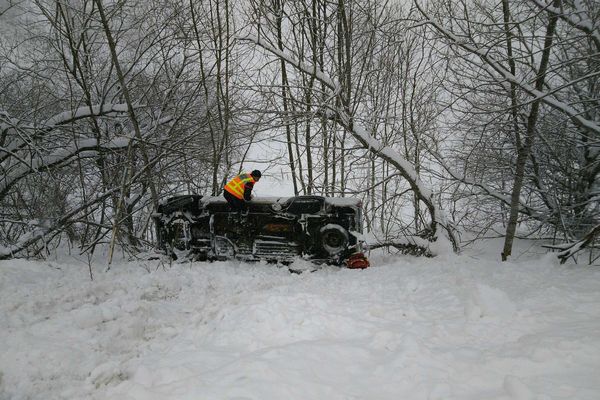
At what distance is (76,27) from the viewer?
29.3 ft

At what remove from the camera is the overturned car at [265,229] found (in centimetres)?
675

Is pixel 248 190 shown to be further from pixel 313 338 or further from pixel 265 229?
pixel 313 338

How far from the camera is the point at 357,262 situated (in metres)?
6.33

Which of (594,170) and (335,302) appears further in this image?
(594,170)

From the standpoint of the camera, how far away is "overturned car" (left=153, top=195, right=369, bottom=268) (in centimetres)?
675

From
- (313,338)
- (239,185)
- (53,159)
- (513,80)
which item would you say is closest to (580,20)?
(513,80)

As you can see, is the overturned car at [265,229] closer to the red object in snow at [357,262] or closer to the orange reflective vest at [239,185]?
the red object in snow at [357,262]

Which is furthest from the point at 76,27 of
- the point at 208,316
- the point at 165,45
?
the point at 208,316

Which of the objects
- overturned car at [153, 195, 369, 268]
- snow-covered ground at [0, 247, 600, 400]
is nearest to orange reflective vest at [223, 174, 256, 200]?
overturned car at [153, 195, 369, 268]

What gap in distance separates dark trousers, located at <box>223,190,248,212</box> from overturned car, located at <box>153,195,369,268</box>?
107 mm

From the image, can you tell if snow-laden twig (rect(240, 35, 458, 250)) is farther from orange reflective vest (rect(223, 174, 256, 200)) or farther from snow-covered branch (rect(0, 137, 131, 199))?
snow-covered branch (rect(0, 137, 131, 199))

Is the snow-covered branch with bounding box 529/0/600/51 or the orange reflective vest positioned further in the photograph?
the orange reflective vest

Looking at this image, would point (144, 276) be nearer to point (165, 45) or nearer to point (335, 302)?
point (335, 302)

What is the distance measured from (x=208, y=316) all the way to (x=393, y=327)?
5.92ft
